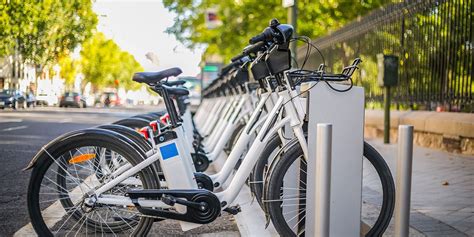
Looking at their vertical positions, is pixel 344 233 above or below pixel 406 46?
below

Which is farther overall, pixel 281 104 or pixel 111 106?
pixel 111 106

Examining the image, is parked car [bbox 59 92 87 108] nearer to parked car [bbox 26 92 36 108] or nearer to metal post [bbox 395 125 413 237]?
parked car [bbox 26 92 36 108]

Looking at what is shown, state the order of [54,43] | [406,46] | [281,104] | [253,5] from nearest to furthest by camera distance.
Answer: [281,104] → [54,43] → [406,46] → [253,5]

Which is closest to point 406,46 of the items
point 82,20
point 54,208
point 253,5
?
point 82,20

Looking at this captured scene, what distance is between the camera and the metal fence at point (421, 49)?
9328mm

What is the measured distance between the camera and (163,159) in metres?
3.95

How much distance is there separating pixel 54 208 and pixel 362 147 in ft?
6.18

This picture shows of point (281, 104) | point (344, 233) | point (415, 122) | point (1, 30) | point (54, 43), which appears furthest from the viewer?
point (415, 122)

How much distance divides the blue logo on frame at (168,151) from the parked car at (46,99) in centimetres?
189

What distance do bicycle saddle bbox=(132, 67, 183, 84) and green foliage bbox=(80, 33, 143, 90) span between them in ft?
6.90

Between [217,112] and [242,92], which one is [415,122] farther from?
[242,92]

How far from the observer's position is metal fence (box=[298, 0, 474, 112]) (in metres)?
9.33

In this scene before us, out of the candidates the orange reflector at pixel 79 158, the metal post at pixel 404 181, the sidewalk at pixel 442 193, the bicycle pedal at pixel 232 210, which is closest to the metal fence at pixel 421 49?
the sidewalk at pixel 442 193

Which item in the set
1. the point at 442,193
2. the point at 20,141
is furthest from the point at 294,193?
the point at 20,141
